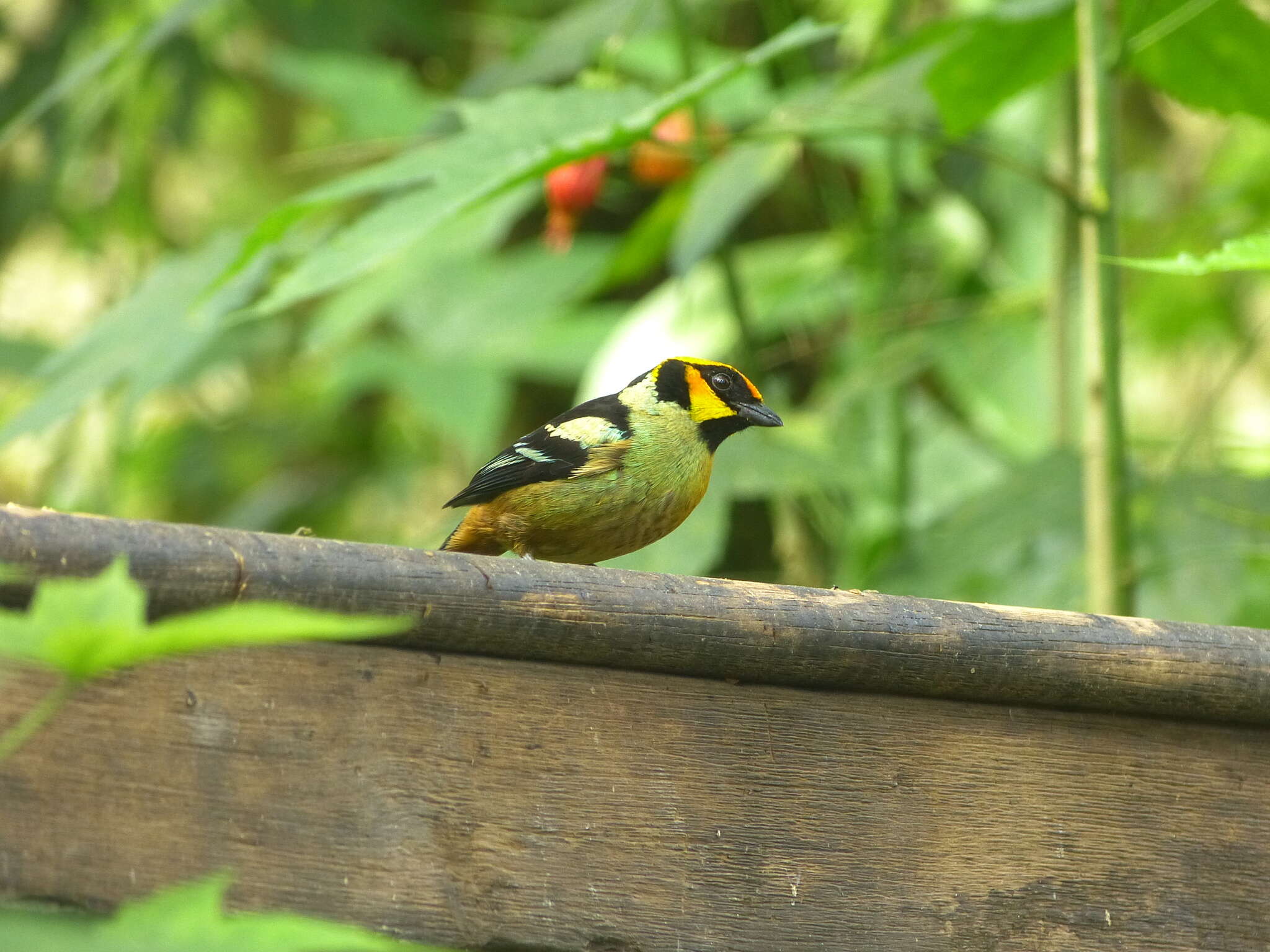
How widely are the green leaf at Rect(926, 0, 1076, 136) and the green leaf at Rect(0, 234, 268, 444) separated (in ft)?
4.01

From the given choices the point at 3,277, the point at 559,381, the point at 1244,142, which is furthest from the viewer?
the point at 3,277

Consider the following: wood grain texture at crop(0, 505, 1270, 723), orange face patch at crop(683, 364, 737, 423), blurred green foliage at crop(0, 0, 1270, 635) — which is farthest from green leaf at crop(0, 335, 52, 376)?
wood grain texture at crop(0, 505, 1270, 723)

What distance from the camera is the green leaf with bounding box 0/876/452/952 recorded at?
71 cm

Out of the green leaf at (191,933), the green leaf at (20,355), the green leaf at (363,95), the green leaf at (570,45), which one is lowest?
the green leaf at (20,355)

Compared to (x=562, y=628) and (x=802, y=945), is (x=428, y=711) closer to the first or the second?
(x=562, y=628)

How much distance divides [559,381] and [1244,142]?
2.25 metres

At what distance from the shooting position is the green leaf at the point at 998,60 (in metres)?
2.45

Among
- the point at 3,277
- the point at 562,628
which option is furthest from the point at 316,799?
the point at 3,277

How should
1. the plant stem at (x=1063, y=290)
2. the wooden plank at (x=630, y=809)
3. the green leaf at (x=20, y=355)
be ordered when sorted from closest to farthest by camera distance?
the wooden plank at (x=630, y=809), the plant stem at (x=1063, y=290), the green leaf at (x=20, y=355)

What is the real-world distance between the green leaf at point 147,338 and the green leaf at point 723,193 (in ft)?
3.12

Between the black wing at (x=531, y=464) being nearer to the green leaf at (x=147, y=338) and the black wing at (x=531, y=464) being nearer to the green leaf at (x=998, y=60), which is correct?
the green leaf at (x=147, y=338)

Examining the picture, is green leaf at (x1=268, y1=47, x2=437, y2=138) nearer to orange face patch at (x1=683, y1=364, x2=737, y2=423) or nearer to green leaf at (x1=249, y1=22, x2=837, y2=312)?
orange face patch at (x1=683, y1=364, x2=737, y2=423)

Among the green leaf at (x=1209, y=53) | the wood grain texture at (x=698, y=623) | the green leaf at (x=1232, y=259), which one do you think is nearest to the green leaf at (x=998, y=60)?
the green leaf at (x=1209, y=53)

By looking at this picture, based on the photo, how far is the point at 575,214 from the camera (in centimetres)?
344
